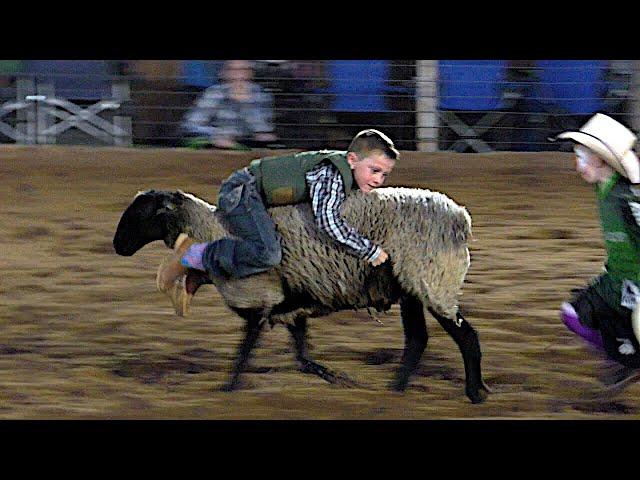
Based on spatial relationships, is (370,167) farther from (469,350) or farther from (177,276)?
(177,276)

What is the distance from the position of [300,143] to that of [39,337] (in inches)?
176

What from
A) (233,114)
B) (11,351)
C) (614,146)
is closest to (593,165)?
(614,146)

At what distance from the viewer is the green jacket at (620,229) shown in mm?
6207

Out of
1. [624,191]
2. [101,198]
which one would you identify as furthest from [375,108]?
[624,191]

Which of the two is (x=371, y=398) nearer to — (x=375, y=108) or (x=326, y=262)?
(x=326, y=262)

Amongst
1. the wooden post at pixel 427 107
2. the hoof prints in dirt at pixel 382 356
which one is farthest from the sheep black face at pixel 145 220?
the wooden post at pixel 427 107

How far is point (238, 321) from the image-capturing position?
816 centimetres

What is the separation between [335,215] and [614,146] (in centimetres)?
137

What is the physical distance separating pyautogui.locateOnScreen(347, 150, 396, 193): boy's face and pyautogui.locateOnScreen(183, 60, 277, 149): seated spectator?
5.21m

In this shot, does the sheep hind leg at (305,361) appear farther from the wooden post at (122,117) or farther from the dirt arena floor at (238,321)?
the wooden post at (122,117)

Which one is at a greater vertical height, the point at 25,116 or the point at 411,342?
the point at 25,116

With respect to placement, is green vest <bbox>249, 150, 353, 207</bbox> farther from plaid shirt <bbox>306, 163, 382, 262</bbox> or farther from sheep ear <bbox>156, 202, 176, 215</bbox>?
sheep ear <bbox>156, 202, 176, 215</bbox>

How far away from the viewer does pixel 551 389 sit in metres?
7.04

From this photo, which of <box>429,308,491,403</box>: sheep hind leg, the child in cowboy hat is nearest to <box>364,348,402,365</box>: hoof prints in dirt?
<box>429,308,491,403</box>: sheep hind leg
